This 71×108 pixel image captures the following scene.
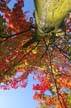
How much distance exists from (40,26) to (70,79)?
7840 mm

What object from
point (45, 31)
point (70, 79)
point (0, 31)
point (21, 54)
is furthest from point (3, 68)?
point (45, 31)

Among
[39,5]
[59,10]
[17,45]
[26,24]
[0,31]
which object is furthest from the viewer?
[17,45]

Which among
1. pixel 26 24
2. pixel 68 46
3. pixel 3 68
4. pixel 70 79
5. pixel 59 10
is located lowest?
pixel 70 79

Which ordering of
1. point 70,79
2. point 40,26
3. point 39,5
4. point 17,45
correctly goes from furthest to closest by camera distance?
point 70,79, point 17,45, point 40,26, point 39,5

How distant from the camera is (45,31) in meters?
4.54

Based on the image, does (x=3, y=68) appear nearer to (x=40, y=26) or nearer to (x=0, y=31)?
(x=0, y=31)

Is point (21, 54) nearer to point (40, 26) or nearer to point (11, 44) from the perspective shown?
point (11, 44)

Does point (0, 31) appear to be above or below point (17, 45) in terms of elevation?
above

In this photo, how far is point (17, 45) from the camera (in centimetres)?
917

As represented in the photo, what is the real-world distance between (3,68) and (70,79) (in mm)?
3684

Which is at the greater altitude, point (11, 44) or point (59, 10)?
point (59, 10)

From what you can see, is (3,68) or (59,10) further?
(3,68)

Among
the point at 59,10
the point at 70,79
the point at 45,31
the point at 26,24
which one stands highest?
the point at 59,10

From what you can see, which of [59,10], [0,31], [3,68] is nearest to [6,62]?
[3,68]
